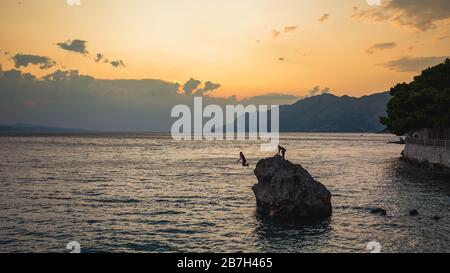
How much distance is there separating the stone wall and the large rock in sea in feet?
128

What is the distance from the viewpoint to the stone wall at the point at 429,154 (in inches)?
2387

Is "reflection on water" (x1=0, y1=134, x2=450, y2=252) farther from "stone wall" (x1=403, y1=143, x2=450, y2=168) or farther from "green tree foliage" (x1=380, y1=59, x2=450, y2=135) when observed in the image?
"green tree foliage" (x1=380, y1=59, x2=450, y2=135)

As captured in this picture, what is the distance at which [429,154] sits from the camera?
225 ft

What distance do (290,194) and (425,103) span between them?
181 feet

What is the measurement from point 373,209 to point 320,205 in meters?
5.52

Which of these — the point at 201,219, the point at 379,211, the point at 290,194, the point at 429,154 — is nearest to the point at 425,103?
the point at 429,154

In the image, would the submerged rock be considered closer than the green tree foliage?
Yes

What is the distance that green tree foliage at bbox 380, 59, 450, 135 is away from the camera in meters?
65.9

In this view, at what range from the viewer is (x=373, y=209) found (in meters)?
32.8

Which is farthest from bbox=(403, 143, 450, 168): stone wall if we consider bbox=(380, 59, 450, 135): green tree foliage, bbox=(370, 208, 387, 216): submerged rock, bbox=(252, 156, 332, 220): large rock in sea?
bbox=(252, 156, 332, 220): large rock in sea

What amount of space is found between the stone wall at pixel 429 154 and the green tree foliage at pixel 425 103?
4397mm

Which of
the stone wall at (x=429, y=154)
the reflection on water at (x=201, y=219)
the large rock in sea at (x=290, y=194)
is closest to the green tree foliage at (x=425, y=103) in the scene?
the stone wall at (x=429, y=154)
